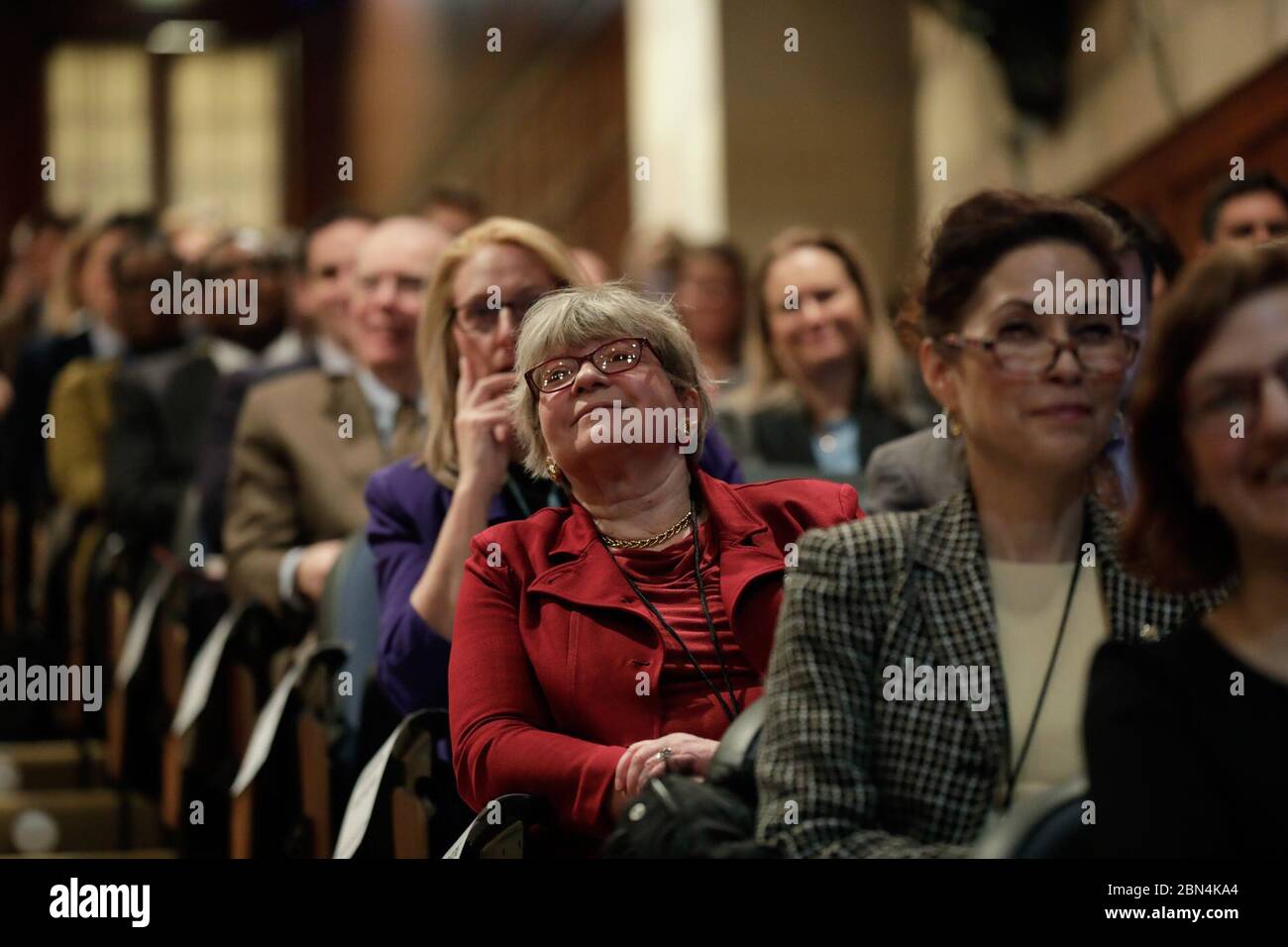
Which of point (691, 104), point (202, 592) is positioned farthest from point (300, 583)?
point (691, 104)

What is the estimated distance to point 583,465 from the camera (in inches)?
79.7

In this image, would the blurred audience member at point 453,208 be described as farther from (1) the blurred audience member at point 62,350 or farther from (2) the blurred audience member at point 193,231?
(1) the blurred audience member at point 62,350

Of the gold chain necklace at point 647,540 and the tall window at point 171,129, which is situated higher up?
the tall window at point 171,129

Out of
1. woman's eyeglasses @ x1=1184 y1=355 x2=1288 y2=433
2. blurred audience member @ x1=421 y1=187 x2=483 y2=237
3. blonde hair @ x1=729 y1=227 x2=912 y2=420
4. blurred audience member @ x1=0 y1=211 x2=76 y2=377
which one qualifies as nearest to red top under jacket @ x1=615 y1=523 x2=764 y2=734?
woman's eyeglasses @ x1=1184 y1=355 x2=1288 y2=433

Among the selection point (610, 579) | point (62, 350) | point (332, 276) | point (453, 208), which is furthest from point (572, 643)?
point (62, 350)

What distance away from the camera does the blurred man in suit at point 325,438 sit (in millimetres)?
3340

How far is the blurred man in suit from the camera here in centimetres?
334

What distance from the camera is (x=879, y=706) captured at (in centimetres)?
167

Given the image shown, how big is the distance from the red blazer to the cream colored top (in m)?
0.29

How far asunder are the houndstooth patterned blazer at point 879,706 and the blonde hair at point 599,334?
0.39 meters

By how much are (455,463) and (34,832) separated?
215 centimetres

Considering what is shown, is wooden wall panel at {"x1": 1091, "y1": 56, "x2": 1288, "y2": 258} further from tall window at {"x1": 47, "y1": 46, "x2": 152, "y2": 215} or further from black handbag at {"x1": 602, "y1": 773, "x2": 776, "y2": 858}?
tall window at {"x1": 47, "y1": 46, "x2": 152, "y2": 215}

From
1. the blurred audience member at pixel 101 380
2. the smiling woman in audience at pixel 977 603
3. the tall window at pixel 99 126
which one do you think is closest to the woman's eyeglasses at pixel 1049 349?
the smiling woman in audience at pixel 977 603

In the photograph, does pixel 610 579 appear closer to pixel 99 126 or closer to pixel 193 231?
pixel 193 231
